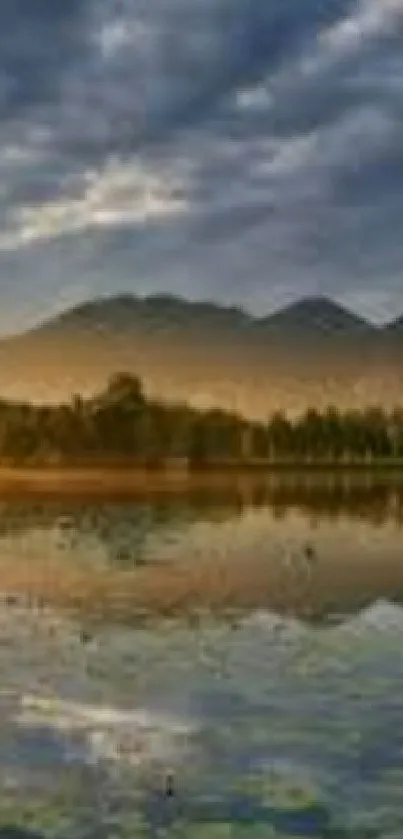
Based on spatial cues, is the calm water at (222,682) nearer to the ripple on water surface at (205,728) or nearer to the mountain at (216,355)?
the ripple on water surface at (205,728)

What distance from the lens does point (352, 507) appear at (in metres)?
4.14

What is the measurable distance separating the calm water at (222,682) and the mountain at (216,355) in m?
0.31

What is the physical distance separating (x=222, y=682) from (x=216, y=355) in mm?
1108

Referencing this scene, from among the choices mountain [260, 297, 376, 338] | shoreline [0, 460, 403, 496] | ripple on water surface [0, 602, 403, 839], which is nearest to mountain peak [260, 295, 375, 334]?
mountain [260, 297, 376, 338]

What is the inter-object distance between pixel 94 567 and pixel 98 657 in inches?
15.6

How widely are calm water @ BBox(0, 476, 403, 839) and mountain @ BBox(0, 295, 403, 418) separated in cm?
31

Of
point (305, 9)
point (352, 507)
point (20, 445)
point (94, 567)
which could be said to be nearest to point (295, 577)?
point (352, 507)

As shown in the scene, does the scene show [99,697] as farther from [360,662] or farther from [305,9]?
[305,9]

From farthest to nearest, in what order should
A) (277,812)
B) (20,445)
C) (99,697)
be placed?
(20,445), (99,697), (277,812)

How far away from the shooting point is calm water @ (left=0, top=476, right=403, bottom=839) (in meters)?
3.11

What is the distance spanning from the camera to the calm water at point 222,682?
3111 mm

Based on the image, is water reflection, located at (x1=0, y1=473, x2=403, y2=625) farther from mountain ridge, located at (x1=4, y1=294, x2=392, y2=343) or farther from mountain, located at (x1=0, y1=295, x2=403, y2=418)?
mountain ridge, located at (x1=4, y1=294, x2=392, y2=343)

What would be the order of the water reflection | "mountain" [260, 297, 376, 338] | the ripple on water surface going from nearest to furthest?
the ripple on water surface, the water reflection, "mountain" [260, 297, 376, 338]

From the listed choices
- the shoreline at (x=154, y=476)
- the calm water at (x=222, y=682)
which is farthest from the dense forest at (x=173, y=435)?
the calm water at (x=222, y=682)
